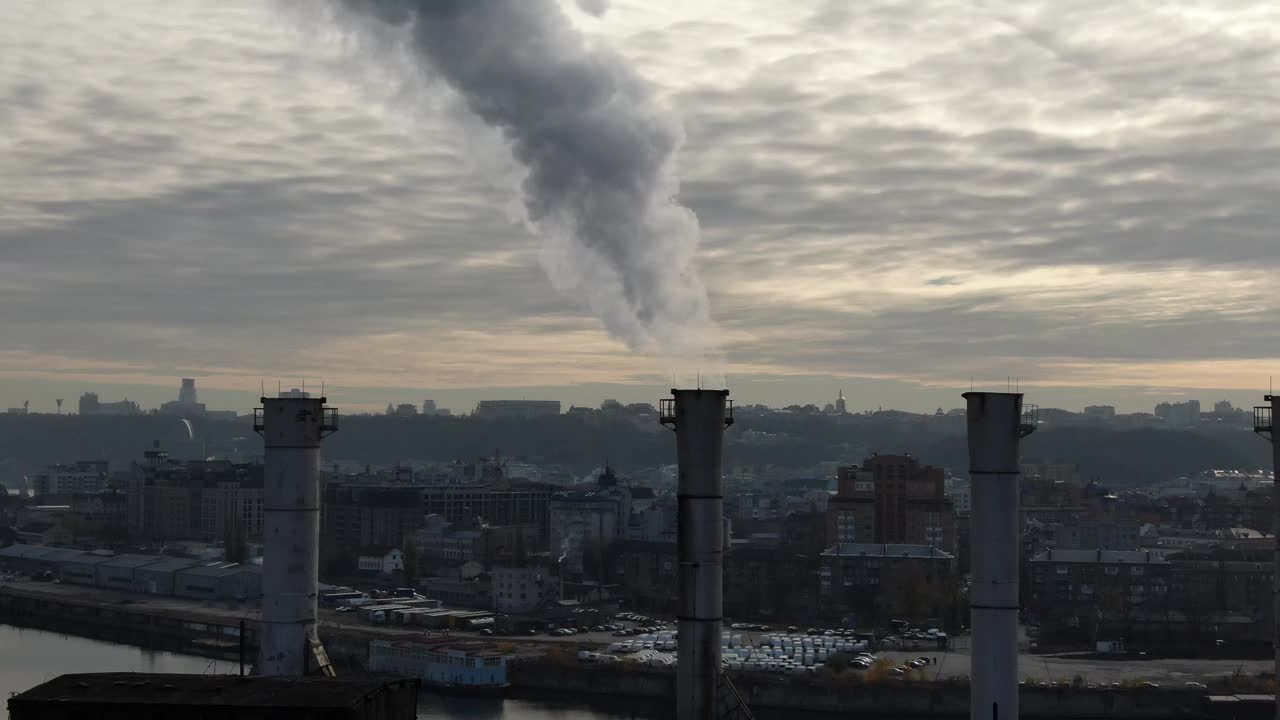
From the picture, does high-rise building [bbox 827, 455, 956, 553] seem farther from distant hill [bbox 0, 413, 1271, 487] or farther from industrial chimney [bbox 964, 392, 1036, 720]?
distant hill [bbox 0, 413, 1271, 487]

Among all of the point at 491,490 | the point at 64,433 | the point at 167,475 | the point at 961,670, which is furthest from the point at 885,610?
the point at 64,433

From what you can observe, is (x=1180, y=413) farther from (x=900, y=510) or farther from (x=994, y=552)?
(x=994, y=552)

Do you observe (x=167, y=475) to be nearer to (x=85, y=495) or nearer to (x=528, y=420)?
(x=85, y=495)

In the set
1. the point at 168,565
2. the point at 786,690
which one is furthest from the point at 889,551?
the point at 168,565

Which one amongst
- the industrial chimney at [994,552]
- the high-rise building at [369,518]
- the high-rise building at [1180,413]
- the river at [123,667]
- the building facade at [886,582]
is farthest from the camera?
the high-rise building at [1180,413]

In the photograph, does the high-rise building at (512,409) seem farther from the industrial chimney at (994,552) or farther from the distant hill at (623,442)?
the industrial chimney at (994,552)

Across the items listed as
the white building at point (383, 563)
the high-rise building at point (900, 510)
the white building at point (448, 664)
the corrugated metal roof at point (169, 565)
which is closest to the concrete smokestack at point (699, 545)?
the white building at point (448, 664)

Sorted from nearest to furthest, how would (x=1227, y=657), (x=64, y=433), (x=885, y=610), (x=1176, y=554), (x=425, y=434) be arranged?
1. (x=1227, y=657)
2. (x=885, y=610)
3. (x=1176, y=554)
4. (x=425, y=434)
5. (x=64, y=433)

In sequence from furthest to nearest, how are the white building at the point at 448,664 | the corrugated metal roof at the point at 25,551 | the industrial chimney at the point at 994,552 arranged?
the corrugated metal roof at the point at 25,551 → the white building at the point at 448,664 → the industrial chimney at the point at 994,552
